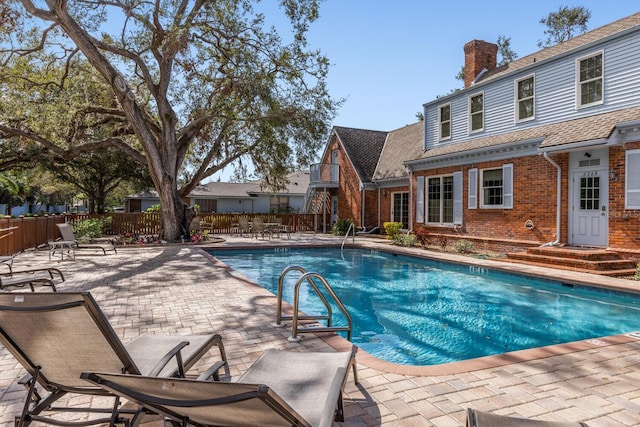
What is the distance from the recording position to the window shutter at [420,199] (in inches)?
669

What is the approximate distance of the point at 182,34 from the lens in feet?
44.0

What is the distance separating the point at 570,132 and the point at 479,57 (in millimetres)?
7331

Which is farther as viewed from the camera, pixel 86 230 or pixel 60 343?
pixel 86 230

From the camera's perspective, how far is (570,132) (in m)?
11.1

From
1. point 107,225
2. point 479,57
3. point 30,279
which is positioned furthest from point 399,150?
point 30,279

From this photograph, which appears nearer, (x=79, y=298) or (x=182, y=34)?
(x=79, y=298)

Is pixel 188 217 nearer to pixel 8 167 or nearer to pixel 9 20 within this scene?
pixel 9 20

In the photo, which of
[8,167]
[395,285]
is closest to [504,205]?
[395,285]

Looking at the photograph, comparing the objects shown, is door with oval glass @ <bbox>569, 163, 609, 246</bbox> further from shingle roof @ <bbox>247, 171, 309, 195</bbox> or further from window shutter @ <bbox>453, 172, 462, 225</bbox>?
shingle roof @ <bbox>247, 171, 309, 195</bbox>

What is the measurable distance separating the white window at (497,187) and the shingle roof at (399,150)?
17.7ft

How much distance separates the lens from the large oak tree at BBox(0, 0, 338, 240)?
48.0ft

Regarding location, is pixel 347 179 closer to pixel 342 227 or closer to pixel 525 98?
pixel 342 227

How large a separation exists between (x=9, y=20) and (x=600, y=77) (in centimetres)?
1791

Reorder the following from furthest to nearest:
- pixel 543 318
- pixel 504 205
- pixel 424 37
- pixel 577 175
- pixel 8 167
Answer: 1. pixel 8 167
2. pixel 424 37
3. pixel 504 205
4. pixel 577 175
5. pixel 543 318
